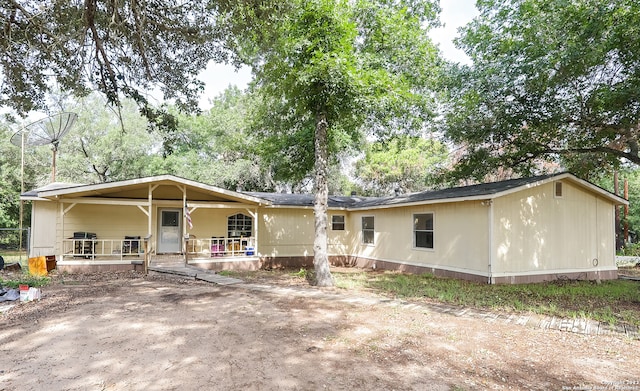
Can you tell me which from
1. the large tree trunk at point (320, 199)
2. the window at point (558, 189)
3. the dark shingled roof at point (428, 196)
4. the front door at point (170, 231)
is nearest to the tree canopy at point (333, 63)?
the large tree trunk at point (320, 199)

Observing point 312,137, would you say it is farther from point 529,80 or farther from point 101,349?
point 101,349

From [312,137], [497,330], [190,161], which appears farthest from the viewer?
[190,161]

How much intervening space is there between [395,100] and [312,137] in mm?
4287

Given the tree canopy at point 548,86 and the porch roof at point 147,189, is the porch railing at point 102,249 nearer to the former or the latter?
the porch roof at point 147,189

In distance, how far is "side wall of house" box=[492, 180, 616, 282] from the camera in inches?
372

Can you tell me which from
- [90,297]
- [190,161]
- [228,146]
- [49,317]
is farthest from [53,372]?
[190,161]

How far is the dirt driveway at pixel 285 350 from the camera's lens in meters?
3.55

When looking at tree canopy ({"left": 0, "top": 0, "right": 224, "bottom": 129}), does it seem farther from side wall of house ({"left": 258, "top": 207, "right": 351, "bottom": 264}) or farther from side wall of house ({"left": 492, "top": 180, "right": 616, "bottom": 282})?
side wall of house ({"left": 492, "top": 180, "right": 616, "bottom": 282})

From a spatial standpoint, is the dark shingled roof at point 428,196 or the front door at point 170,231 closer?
the dark shingled roof at point 428,196

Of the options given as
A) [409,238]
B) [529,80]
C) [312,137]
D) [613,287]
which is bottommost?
[613,287]

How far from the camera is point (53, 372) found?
3.71 metres

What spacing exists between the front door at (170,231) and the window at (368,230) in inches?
290

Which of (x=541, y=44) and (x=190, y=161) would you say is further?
(x=190, y=161)

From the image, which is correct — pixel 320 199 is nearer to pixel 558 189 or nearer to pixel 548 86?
pixel 558 189
